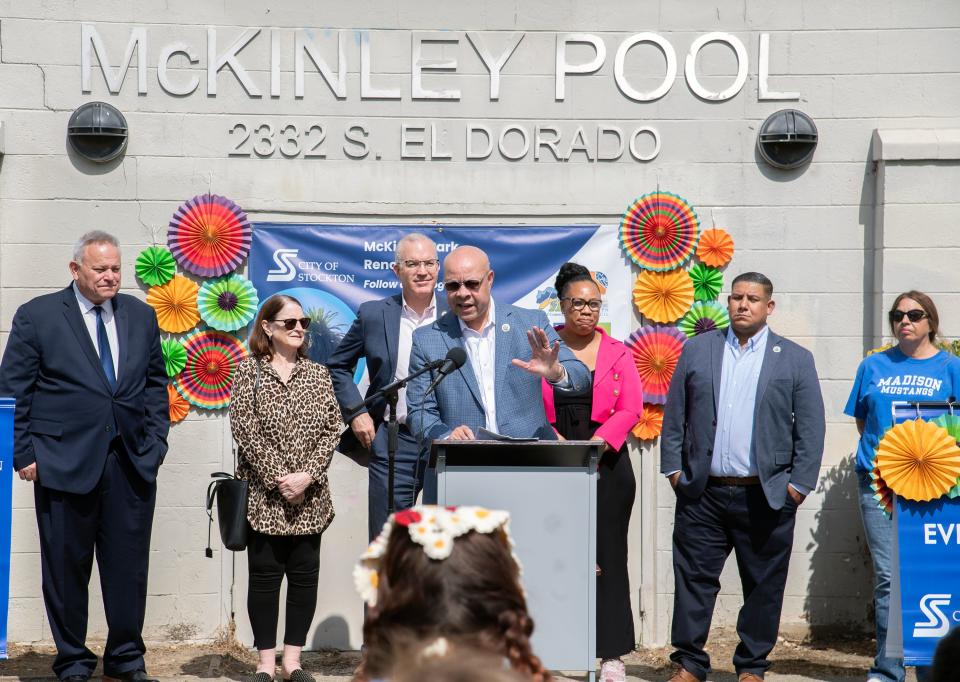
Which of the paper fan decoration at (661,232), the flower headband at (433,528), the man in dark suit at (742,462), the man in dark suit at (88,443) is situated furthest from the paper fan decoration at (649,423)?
the flower headband at (433,528)

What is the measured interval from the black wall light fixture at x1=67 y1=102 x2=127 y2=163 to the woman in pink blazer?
2.76 m

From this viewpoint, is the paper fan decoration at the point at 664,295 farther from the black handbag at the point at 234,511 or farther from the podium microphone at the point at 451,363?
the black handbag at the point at 234,511

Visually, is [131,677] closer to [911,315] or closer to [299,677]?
[299,677]

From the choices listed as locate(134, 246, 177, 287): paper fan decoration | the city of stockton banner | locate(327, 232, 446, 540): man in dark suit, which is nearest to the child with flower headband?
locate(327, 232, 446, 540): man in dark suit

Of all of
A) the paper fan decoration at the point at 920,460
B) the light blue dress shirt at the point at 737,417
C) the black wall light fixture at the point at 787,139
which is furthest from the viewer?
the black wall light fixture at the point at 787,139

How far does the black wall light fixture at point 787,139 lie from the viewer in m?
7.02

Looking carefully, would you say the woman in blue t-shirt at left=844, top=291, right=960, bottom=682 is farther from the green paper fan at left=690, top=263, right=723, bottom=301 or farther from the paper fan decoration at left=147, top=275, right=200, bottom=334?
the paper fan decoration at left=147, top=275, right=200, bottom=334

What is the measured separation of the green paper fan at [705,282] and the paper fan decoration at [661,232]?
112 millimetres

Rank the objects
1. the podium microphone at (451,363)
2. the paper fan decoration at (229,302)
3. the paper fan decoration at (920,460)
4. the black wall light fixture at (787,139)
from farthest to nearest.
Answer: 1. the black wall light fixture at (787,139)
2. the paper fan decoration at (229,302)
3. the paper fan decoration at (920,460)
4. the podium microphone at (451,363)

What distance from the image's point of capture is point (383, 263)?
277 inches

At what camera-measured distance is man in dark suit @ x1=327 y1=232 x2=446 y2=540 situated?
19.3 ft

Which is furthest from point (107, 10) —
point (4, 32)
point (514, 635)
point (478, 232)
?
point (514, 635)

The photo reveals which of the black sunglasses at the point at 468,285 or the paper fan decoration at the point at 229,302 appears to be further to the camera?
the paper fan decoration at the point at 229,302

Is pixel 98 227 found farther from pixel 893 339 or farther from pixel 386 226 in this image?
pixel 893 339
